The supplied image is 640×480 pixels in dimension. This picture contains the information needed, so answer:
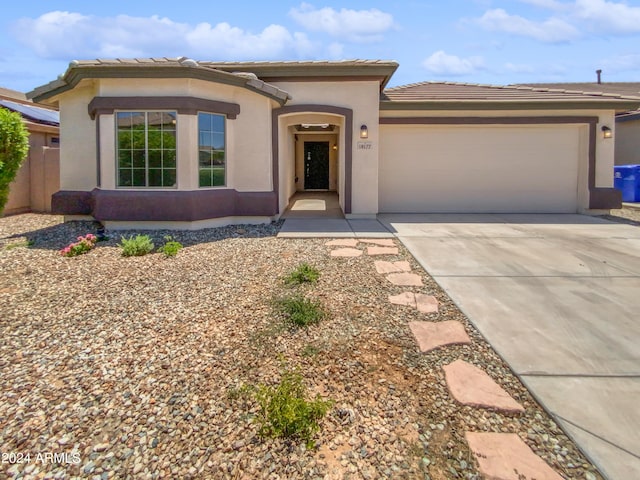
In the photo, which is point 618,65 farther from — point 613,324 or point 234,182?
point 613,324

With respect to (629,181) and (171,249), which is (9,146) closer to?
(171,249)

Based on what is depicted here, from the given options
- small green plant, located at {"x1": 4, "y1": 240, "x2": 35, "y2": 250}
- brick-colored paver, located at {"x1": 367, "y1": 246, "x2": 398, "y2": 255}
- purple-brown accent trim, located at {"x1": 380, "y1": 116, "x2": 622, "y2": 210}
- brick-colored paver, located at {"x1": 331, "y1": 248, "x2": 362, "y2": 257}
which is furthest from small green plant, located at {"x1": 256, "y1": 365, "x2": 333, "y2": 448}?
purple-brown accent trim, located at {"x1": 380, "y1": 116, "x2": 622, "y2": 210}

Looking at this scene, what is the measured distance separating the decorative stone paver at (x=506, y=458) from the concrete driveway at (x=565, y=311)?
344 millimetres

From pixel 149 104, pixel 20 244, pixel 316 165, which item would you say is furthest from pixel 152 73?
pixel 316 165

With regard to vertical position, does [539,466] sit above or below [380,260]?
below

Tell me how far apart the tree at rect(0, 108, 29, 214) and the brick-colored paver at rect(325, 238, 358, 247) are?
6.04 meters

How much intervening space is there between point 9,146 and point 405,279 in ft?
24.5

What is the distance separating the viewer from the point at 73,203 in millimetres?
10773

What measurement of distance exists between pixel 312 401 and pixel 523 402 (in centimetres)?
149

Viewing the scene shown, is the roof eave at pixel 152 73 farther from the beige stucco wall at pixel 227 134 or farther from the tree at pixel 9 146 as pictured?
the tree at pixel 9 146

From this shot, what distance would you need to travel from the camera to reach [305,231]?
31.6ft

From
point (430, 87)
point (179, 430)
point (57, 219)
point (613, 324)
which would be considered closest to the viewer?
point (179, 430)

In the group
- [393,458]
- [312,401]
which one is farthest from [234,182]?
[393,458]

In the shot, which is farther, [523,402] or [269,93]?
[269,93]
